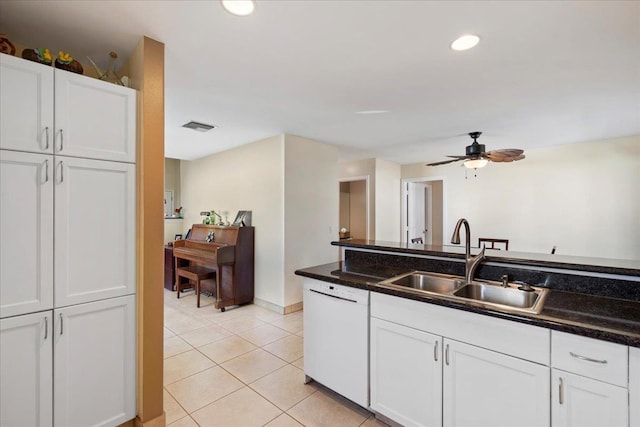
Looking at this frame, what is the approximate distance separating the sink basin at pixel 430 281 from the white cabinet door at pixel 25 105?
2112 mm

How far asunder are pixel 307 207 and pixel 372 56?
96.1 inches

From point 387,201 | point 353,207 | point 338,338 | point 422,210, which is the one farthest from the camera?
point 353,207

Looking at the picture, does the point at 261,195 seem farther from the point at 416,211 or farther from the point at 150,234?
the point at 416,211

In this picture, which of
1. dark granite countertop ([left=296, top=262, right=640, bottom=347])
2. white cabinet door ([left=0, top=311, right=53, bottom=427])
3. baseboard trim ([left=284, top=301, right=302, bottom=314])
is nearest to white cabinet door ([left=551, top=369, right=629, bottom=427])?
dark granite countertop ([left=296, top=262, right=640, bottom=347])

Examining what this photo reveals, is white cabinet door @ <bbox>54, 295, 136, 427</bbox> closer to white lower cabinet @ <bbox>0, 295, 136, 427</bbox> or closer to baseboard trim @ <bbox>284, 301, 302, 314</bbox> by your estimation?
white lower cabinet @ <bbox>0, 295, 136, 427</bbox>

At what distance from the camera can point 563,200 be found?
4.50 metres

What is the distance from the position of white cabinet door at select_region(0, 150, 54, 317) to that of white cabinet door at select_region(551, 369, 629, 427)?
8.10 ft

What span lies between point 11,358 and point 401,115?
3.47m

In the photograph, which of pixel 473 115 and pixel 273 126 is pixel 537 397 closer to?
pixel 473 115

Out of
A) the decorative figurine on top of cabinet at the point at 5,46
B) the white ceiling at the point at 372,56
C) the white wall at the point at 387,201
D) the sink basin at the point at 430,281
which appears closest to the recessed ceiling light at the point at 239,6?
the white ceiling at the point at 372,56

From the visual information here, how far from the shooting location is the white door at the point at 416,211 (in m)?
6.27

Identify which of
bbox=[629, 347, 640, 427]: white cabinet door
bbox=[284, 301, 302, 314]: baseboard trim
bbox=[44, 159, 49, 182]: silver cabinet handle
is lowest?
bbox=[284, 301, 302, 314]: baseboard trim

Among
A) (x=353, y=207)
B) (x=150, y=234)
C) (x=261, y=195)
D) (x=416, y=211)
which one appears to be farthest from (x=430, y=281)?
(x=353, y=207)

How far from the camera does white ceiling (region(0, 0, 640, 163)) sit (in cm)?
152
